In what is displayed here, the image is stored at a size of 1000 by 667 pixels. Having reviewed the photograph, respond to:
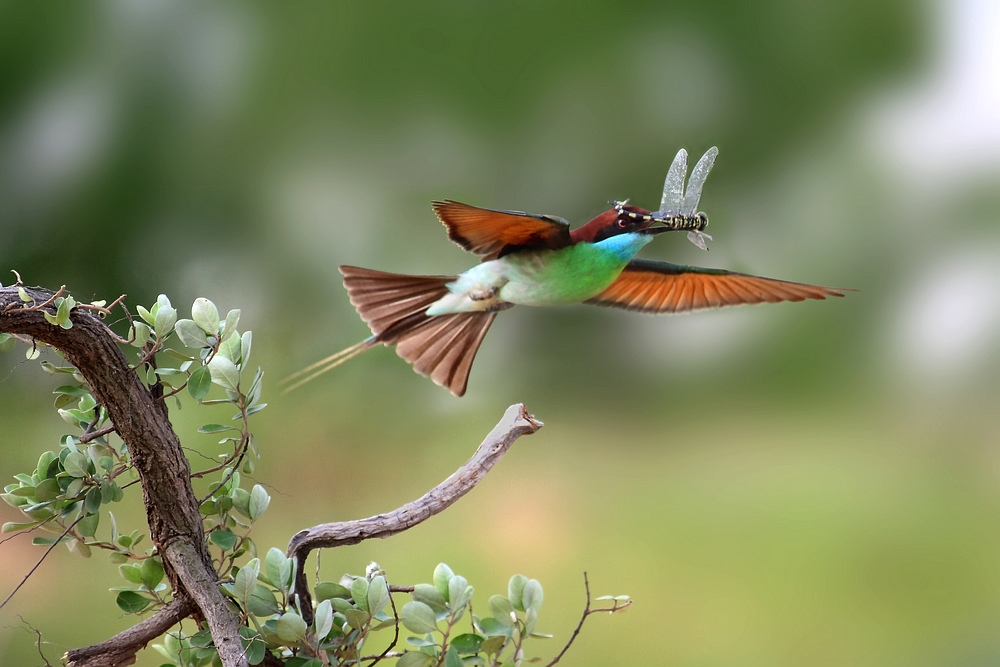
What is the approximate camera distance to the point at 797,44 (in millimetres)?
1170

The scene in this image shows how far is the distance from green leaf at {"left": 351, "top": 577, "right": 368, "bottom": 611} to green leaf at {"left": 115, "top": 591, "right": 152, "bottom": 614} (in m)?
0.19

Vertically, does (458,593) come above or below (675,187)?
below

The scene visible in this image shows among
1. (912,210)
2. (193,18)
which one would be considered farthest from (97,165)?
(912,210)

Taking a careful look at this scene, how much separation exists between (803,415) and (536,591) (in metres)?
0.54

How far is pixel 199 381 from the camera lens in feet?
2.33

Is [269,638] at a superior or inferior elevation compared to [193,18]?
inferior

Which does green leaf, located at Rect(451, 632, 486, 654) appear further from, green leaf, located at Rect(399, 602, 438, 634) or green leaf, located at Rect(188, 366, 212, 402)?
green leaf, located at Rect(188, 366, 212, 402)

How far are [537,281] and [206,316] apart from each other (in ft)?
1.16

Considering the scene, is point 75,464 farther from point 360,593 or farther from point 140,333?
point 360,593

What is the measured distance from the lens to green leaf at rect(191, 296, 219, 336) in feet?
2.31

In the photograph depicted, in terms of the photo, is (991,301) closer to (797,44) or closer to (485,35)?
(797,44)

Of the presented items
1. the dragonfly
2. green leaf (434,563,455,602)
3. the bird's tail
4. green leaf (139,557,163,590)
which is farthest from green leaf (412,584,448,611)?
the dragonfly

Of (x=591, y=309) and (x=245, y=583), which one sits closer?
(x=245, y=583)

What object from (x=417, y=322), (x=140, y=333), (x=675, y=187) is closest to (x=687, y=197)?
(x=675, y=187)
